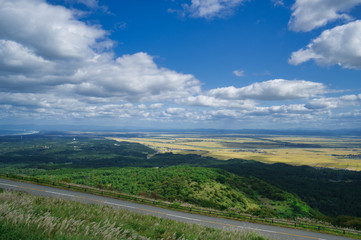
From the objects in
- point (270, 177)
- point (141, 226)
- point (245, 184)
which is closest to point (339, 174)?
point (270, 177)

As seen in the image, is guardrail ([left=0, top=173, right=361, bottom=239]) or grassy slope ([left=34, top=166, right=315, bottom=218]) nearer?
guardrail ([left=0, top=173, right=361, bottom=239])

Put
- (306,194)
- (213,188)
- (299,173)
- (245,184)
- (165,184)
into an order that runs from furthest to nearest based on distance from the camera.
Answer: (299,173) < (306,194) < (245,184) < (165,184) < (213,188)

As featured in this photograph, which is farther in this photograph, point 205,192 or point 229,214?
point 205,192

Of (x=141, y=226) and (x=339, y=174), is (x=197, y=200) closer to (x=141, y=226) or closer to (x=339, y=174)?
(x=141, y=226)

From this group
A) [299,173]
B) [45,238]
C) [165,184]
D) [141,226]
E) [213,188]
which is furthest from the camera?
[299,173]

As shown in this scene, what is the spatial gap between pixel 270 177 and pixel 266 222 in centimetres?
10647

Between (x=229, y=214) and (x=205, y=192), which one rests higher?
(x=229, y=214)

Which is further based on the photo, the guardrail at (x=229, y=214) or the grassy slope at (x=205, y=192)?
the grassy slope at (x=205, y=192)

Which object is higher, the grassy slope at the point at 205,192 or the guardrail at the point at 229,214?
the guardrail at the point at 229,214

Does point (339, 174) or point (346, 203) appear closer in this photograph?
point (346, 203)

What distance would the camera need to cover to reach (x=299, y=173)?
13650cm

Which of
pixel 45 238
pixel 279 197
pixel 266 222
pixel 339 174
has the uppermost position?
pixel 45 238

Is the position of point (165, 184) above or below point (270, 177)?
above

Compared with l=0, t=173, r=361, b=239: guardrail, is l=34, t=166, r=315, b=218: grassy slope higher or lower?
lower
